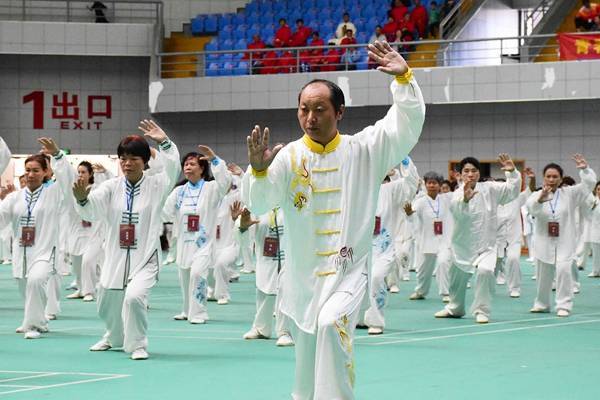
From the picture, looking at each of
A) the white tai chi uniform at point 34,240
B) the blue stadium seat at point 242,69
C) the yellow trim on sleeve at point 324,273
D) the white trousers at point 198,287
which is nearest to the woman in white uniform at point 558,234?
the white trousers at point 198,287

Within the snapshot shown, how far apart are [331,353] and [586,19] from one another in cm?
2596

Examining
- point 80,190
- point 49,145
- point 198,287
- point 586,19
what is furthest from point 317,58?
point 80,190

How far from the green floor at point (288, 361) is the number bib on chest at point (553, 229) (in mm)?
1207

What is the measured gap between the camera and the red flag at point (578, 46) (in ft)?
98.2

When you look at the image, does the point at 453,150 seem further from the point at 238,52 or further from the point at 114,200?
the point at 114,200

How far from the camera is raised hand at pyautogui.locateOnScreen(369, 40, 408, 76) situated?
23.3ft

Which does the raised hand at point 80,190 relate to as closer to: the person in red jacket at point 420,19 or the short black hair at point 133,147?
the short black hair at point 133,147

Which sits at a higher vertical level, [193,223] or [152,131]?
[152,131]

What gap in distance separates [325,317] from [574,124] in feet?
87.3

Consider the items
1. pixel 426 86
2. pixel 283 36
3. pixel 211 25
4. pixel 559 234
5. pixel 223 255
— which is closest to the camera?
pixel 559 234

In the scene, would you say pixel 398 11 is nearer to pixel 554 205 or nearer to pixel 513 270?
pixel 513 270

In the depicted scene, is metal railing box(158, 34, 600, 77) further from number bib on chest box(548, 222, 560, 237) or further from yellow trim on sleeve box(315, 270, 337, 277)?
yellow trim on sleeve box(315, 270, 337, 277)

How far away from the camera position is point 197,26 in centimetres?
3744

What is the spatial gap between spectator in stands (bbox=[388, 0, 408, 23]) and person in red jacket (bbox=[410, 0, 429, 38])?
0.38 metres
